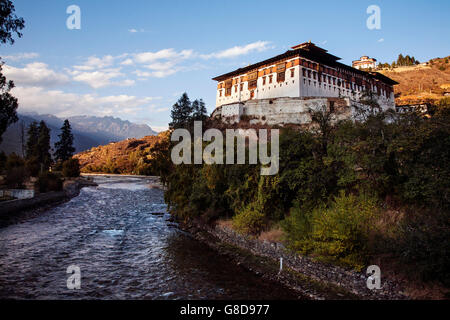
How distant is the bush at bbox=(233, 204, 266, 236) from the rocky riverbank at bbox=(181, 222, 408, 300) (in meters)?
0.60

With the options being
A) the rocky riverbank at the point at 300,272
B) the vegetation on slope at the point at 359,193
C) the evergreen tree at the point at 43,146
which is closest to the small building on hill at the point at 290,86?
the vegetation on slope at the point at 359,193

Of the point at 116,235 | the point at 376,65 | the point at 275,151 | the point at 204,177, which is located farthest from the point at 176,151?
the point at 376,65

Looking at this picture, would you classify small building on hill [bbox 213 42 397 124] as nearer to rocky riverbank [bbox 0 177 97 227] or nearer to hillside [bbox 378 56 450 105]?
rocky riverbank [bbox 0 177 97 227]

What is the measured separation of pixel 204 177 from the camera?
68.7 feet

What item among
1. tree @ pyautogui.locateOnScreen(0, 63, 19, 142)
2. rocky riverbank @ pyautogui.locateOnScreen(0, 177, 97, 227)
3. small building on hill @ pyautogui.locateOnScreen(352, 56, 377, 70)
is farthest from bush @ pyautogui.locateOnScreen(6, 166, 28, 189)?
small building on hill @ pyautogui.locateOnScreen(352, 56, 377, 70)

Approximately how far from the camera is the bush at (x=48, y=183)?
3450 cm

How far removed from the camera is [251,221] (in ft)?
56.5

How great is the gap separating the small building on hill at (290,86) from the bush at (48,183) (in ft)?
91.0

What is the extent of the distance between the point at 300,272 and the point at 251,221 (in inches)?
191

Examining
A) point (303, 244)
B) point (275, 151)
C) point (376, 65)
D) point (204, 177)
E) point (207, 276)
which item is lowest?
point (207, 276)

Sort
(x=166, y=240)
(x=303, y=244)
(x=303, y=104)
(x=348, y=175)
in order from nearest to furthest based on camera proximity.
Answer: (x=303, y=244) → (x=348, y=175) → (x=166, y=240) → (x=303, y=104)
